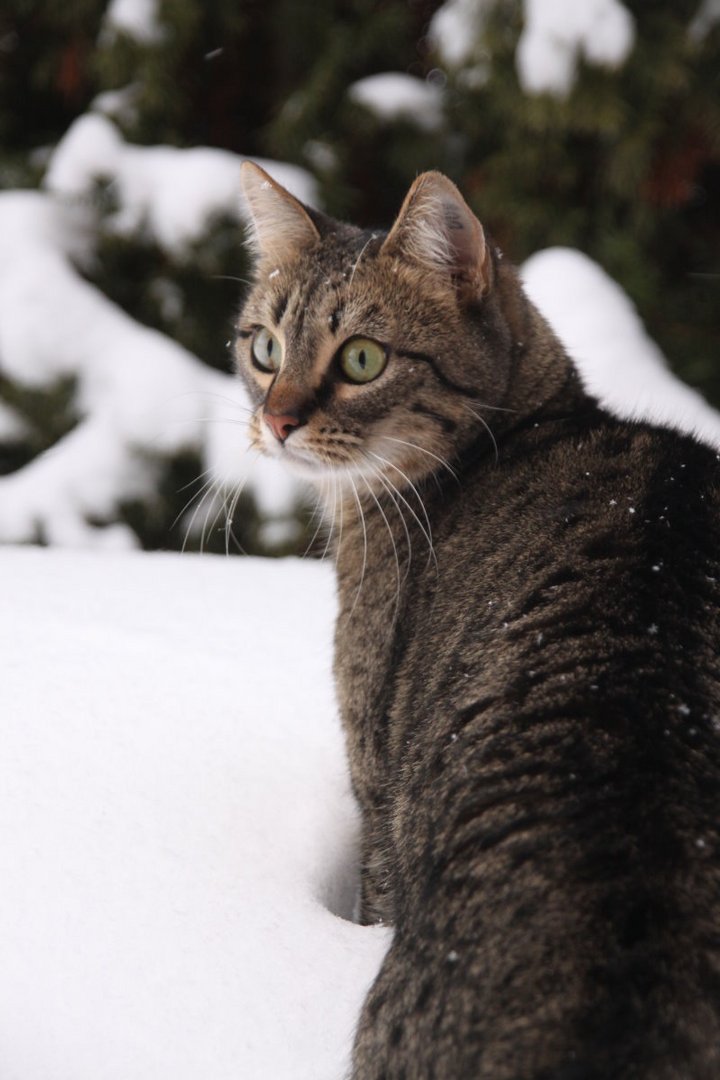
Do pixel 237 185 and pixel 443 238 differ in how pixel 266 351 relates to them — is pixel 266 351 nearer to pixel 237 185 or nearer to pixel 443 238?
pixel 443 238

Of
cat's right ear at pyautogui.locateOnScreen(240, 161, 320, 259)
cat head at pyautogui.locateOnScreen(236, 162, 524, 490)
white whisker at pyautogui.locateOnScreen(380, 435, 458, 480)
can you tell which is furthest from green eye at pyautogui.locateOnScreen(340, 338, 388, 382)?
cat's right ear at pyautogui.locateOnScreen(240, 161, 320, 259)

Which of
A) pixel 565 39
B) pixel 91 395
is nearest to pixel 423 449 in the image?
pixel 565 39

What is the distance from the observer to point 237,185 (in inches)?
149

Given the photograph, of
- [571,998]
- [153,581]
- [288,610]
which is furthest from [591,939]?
[153,581]

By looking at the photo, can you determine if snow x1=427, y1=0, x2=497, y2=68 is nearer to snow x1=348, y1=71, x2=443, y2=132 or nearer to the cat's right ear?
snow x1=348, y1=71, x2=443, y2=132

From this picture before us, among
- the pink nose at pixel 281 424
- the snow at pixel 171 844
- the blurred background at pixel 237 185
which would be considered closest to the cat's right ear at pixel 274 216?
the pink nose at pixel 281 424

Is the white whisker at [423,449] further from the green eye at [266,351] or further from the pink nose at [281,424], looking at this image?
the green eye at [266,351]

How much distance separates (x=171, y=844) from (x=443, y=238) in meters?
1.09

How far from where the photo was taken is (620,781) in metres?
1.15

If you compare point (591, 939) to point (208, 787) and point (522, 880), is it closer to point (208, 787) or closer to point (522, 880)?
point (522, 880)

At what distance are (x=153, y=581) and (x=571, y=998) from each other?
1.88 m

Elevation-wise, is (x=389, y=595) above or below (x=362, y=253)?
below

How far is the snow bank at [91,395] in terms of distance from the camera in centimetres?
371

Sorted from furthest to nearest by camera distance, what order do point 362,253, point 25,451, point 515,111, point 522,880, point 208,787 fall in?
point 25,451, point 515,111, point 362,253, point 208,787, point 522,880
